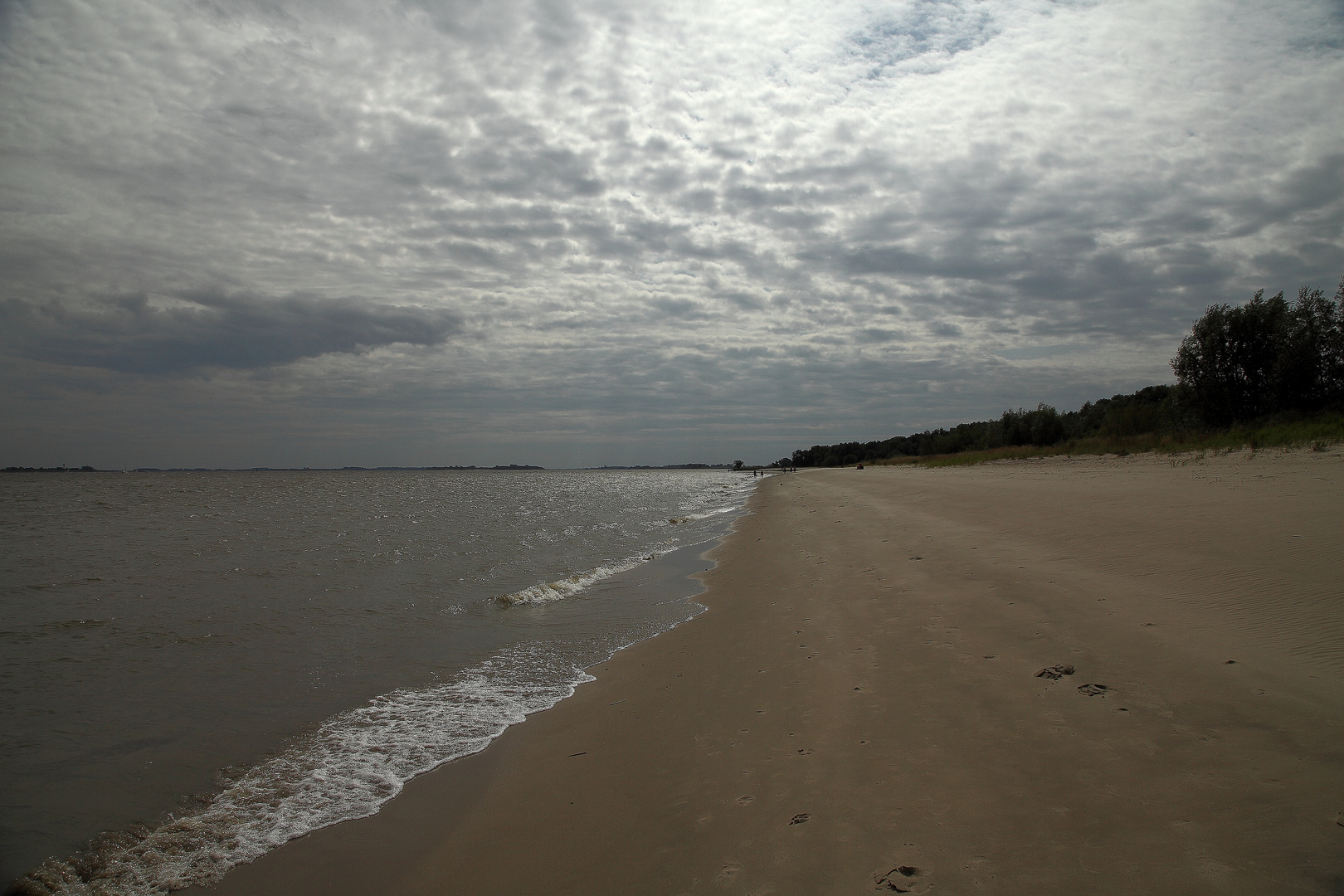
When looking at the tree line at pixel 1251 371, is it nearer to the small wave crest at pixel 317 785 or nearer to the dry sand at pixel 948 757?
the dry sand at pixel 948 757

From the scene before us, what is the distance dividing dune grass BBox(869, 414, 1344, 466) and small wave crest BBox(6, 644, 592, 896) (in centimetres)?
2398

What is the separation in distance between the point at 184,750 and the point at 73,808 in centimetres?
85

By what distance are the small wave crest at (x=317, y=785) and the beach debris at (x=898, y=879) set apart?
331cm

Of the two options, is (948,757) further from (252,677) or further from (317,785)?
(252,677)

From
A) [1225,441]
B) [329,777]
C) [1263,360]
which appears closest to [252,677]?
[329,777]

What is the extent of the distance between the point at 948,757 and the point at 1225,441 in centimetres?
3060

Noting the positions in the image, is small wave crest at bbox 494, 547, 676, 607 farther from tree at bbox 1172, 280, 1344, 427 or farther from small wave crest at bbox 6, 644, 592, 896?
tree at bbox 1172, 280, 1344, 427

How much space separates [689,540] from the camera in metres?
19.3

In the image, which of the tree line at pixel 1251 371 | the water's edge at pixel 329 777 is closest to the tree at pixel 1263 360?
the tree line at pixel 1251 371

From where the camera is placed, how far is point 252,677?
22.1 feet

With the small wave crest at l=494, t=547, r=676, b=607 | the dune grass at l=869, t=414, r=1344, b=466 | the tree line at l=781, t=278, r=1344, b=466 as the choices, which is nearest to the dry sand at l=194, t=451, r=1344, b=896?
the small wave crest at l=494, t=547, r=676, b=607

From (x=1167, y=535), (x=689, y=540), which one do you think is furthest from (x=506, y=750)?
(x=689, y=540)

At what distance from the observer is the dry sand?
2.59m

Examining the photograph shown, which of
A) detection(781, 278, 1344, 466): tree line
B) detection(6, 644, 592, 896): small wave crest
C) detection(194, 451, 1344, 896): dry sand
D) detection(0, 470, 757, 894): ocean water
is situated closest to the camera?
detection(194, 451, 1344, 896): dry sand
